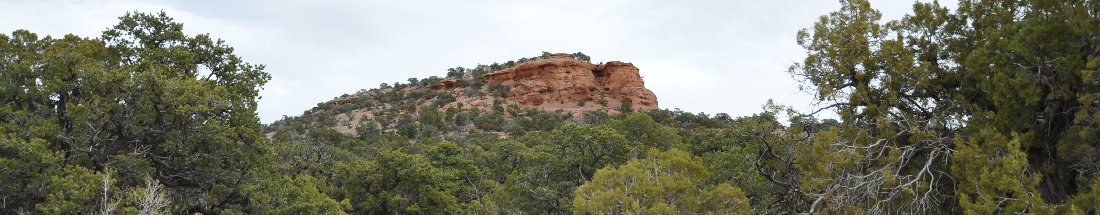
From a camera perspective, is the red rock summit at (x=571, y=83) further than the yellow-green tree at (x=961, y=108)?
Yes

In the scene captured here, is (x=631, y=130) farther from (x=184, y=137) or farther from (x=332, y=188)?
(x=184, y=137)

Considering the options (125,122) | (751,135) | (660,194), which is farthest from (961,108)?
(125,122)

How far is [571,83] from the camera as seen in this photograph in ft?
288

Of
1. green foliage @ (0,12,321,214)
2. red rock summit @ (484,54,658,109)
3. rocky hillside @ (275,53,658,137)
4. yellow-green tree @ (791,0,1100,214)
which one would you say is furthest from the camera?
red rock summit @ (484,54,658,109)

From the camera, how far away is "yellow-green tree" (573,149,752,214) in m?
14.2

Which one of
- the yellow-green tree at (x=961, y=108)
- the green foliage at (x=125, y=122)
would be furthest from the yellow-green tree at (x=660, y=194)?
the green foliage at (x=125, y=122)

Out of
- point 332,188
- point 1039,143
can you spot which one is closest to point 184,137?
point 332,188

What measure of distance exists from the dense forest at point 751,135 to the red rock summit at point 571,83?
62347 mm

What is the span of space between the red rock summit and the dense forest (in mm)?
62347

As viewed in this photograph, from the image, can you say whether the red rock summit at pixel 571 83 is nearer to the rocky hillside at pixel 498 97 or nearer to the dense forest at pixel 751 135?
the rocky hillside at pixel 498 97

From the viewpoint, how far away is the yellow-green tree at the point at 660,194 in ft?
46.5

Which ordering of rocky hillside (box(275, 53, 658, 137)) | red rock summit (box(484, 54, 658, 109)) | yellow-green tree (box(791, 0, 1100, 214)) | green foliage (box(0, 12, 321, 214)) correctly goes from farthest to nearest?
red rock summit (box(484, 54, 658, 109))
rocky hillside (box(275, 53, 658, 137))
green foliage (box(0, 12, 321, 214))
yellow-green tree (box(791, 0, 1100, 214))

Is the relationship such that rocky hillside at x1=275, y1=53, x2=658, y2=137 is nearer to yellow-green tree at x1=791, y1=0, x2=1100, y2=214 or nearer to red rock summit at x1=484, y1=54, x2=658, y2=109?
red rock summit at x1=484, y1=54, x2=658, y2=109

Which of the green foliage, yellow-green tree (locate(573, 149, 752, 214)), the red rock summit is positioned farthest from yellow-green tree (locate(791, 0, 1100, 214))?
the red rock summit
